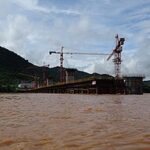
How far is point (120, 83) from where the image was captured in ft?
→ 352

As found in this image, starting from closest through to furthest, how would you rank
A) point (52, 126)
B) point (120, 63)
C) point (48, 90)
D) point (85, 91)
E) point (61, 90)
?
1. point (52, 126)
2. point (85, 91)
3. point (120, 63)
4. point (61, 90)
5. point (48, 90)

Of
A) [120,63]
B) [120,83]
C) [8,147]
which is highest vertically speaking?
[120,63]

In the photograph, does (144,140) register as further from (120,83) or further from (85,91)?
(85,91)

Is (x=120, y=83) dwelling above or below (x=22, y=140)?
above

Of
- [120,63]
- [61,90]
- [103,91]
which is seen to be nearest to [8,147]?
[103,91]

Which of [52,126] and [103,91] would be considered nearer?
[52,126]

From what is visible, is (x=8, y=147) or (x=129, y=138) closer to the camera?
(x=8, y=147)

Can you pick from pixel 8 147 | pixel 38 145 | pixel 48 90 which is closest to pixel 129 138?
pixel 38 145

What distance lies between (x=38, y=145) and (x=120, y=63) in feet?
395

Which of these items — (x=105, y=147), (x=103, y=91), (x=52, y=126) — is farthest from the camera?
(x=103, y=91)

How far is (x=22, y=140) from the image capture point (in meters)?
12.0

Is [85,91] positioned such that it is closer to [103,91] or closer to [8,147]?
[103,91]

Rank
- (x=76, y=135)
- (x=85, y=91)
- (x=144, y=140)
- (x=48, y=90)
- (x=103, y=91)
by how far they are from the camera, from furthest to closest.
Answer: (x=48, y=90), (x=85, y=91), (x=103, y=91), (x=76, y=135), (x=144, y=140)

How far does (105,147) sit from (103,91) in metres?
94.4
